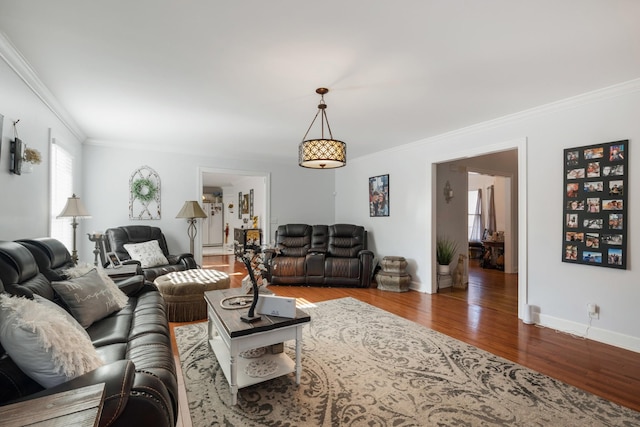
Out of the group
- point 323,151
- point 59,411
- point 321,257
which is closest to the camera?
point 59,411

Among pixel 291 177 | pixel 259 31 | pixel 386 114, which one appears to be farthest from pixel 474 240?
pixel 259 31

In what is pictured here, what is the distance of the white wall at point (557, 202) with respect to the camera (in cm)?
281

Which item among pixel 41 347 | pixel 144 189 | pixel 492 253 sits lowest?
pixel 492 253

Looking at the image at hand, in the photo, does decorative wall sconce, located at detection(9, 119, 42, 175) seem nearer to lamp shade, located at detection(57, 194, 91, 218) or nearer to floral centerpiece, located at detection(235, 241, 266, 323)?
lamp shade, located at detection(57, 194, 91, 218)

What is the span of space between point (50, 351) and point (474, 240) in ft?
28.7

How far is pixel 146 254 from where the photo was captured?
176 inches

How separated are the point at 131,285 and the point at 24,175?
1.28 meters

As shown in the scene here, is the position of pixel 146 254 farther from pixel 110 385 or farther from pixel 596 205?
pixel 596 205

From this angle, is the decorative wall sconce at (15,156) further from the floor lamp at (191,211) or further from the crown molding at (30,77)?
the floor lamp at (191,211)

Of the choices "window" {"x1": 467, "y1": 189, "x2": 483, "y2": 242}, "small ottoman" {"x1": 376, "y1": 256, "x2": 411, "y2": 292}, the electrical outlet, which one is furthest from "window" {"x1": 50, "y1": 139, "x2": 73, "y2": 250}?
"window" {"x1": 467, "y1": 189, "x2": 483, "y2": 242}

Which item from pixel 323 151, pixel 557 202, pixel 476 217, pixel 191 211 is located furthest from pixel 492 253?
pixel 191 211

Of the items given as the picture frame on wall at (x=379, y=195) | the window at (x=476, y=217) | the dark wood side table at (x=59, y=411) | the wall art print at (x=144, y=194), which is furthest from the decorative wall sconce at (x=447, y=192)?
the dark wood side table at (x=59, y=411)

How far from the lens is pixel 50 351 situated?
1.20 m

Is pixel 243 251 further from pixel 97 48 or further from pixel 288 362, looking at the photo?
pixel 97 48
